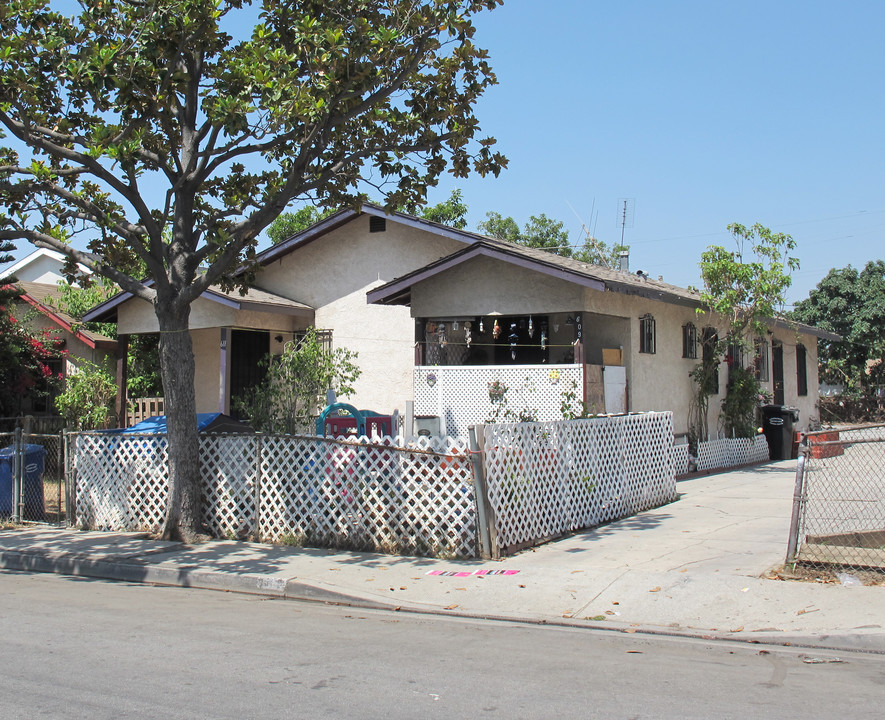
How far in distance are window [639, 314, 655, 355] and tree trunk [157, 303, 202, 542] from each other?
9623 mm

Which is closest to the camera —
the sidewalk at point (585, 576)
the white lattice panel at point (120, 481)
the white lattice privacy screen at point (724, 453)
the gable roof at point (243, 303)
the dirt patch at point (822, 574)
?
the sidewalk at point (585, 576)

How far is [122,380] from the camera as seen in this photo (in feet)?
67.2

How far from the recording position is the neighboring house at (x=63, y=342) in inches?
842

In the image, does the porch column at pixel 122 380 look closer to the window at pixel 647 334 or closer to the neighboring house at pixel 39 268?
the window at pixel 647 334

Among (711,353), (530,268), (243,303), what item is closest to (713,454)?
(711,353)

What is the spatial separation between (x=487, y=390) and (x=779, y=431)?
366 inches

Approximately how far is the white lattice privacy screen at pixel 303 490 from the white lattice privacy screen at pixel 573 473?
0.48m

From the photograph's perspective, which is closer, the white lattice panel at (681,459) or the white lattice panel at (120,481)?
the white lattice panel at (120,481)

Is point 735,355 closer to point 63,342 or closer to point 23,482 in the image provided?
point 23,482

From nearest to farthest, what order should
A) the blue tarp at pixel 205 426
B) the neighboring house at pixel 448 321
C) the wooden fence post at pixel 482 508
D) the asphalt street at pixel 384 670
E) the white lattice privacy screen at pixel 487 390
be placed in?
the asphalt street at pixel 384 670 < the wooden fence post at pixel 482 508 < the blue tarp at pixel 205 426 < the white lattice privacy screen at pixel 487 390 < the neighboring house at pixel 448 321

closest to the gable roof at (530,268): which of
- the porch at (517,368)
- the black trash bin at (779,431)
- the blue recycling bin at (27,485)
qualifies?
the porch at (517,368)

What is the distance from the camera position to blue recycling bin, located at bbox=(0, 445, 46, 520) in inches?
505

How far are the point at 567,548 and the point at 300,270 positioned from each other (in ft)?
40.7

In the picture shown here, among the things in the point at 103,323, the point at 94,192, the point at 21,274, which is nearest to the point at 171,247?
the point at 94,192
